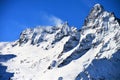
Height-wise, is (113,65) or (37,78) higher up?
(37,78)

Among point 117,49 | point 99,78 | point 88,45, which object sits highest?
point 88,45

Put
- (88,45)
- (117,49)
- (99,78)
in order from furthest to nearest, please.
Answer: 1. (88,45)
2. (117,49)
3. (99,78)

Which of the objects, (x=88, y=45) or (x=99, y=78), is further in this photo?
(x=88, y=45)

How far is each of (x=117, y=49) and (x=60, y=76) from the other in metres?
34.8

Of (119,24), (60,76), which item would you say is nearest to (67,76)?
(60,76)

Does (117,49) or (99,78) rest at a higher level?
(117,49)

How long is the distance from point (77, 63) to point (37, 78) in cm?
2395

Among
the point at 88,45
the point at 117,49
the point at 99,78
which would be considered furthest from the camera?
the point at 88,45

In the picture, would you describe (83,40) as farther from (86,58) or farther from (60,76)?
(60,76)

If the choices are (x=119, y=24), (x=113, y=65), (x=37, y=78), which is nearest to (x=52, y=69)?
(x=37, y=78)

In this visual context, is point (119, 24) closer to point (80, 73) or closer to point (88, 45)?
point (88, 45)

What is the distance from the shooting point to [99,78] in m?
160

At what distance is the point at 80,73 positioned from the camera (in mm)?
160250

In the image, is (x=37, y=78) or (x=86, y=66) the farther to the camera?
(x=37, y=78)
